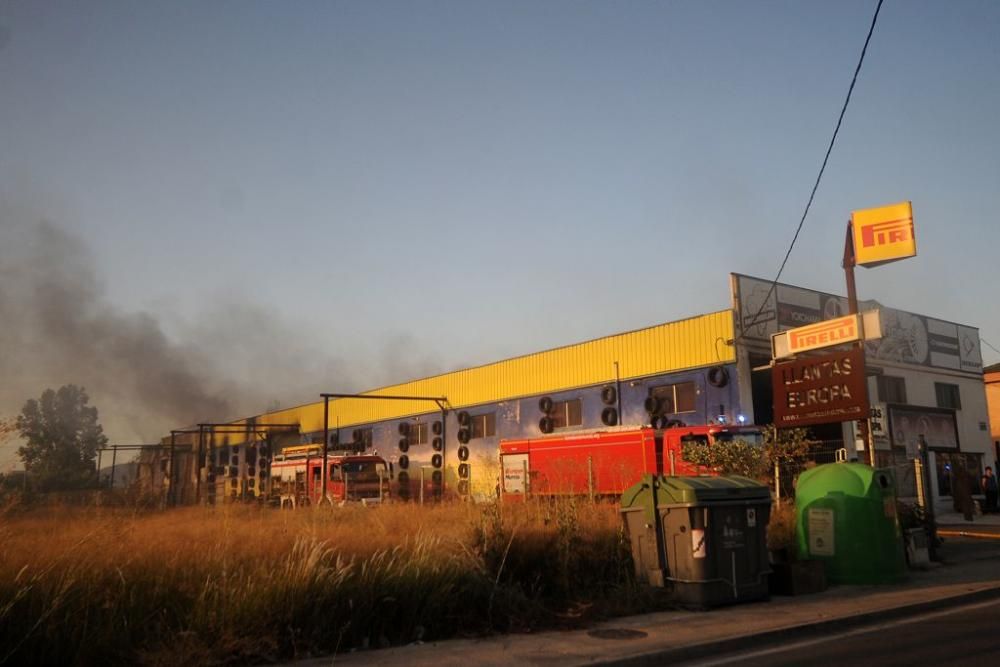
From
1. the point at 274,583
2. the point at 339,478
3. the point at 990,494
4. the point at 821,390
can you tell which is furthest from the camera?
the point at 339,478

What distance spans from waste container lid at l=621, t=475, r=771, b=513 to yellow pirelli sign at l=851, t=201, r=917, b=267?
1322 centimetres

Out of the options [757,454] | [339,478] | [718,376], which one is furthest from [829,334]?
[339,478]

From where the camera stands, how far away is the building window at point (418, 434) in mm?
43219

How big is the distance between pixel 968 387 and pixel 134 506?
124 feet

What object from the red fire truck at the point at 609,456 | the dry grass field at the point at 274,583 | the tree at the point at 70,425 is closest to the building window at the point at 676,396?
the red fire truck at the point at 609,456

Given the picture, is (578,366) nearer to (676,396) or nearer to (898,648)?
(676,396)

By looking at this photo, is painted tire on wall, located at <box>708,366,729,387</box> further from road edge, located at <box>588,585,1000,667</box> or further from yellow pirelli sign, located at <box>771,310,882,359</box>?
road edge, located at <box>588,585,1000,667</box>

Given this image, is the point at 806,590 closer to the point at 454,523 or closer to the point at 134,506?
the point at 454,523

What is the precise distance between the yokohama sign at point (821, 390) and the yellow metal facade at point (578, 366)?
7.05m

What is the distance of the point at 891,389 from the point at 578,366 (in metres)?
13.1

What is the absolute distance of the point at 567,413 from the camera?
3409 centimetres

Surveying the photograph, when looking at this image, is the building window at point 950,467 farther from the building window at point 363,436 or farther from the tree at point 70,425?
the tree at point 70,425

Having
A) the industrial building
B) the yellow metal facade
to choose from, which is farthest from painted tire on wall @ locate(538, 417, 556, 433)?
the yellow metal facade

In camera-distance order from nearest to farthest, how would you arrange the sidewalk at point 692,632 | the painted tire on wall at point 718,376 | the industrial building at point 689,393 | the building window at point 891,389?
the sidewalk at point 692,632
the painted tire on wall at point 718,376
the industrial building at point 689,393
the building window at point 891,389
